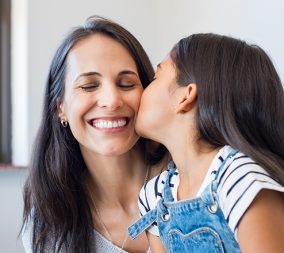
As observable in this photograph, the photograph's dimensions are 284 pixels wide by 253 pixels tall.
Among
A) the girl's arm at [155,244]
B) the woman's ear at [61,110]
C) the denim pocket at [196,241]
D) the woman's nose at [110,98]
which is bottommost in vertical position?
the girl's arm at [155,244]

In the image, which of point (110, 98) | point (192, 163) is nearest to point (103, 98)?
point (110, 98)

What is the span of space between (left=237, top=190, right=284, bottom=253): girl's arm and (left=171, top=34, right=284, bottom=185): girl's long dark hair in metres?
0.11

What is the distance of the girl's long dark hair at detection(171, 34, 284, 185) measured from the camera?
0.89m

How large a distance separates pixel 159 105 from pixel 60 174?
38cm

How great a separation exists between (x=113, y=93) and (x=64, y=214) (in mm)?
373

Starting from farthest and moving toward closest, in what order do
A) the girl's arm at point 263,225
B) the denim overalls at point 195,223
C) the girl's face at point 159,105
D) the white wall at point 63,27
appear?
the white wall at point 63,27 → the girl's face at point 159,105 → the denim overalls at point 195,223 → the girl's arm at point 263,225

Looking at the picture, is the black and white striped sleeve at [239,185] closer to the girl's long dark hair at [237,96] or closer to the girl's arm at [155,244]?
the girl's long dark hair at [237,96]

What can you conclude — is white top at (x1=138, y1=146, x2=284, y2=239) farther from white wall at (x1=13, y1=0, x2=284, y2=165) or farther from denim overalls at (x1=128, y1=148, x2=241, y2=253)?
white wall at (x1=13, y1=0, x2=284, y2=165)

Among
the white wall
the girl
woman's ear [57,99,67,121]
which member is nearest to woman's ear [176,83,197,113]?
the girl

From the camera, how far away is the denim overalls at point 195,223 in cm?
85

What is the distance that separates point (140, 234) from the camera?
1.18 m

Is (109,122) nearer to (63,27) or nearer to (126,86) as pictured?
(126,86)

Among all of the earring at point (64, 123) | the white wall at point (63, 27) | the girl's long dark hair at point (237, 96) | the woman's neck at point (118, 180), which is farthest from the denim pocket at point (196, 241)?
the white wall at point (63, 27)

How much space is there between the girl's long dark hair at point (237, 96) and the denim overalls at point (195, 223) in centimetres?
6
